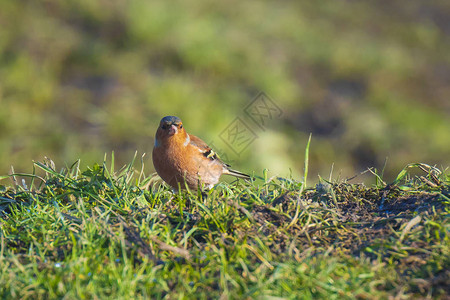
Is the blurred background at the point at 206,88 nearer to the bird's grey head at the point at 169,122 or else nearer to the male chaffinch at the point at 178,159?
the male chaffinch at the point at 178,159

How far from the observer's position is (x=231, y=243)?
319 cm

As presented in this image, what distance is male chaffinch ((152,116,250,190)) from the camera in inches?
183

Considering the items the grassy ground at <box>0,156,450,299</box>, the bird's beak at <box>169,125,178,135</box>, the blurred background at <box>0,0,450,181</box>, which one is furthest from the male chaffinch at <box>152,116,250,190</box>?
the blurred background at <box>0,0,450,181</box>

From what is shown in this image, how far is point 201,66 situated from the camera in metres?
10.4

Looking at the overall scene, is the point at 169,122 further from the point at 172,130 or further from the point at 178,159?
the point at 178,159

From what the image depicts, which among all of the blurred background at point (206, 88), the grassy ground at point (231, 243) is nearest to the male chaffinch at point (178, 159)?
the grassy ground at point (231, 243)

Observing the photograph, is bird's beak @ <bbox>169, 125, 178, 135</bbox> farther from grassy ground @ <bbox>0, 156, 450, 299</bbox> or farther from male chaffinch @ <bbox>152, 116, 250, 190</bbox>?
grassy ground @ <bbox>0, 156, 450, 299</bbox>

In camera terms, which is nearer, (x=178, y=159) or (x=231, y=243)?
(x=231, y=243)

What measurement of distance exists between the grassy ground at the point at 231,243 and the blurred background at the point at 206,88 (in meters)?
3.71

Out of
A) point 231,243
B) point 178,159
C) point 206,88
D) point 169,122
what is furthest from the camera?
point 206,88

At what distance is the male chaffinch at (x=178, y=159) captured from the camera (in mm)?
4648

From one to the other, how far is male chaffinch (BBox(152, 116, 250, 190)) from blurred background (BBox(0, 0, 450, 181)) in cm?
268

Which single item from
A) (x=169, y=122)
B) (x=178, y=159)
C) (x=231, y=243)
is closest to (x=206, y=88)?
(x=169, y=122)

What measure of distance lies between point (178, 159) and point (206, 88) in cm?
526
